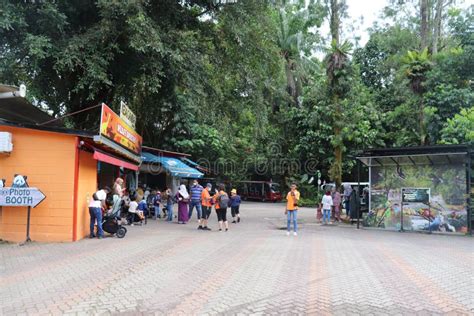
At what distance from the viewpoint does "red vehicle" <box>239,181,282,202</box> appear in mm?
41500

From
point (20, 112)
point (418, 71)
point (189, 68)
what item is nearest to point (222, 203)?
point (189, 68)

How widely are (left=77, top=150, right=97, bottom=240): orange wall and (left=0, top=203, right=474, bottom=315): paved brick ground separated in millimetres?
817

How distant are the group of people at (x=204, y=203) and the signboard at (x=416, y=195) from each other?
6501mm

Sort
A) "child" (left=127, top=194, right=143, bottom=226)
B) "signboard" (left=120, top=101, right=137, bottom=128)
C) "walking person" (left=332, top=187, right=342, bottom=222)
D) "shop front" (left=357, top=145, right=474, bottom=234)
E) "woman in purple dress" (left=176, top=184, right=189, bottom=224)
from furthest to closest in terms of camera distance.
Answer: "walking person" (left=332, top=187, right=342, bottom=222)
"woman in purple dress" (left=176, top=184, right=189, bottom=224)
"child" (left=127, top=194, right=143, bottom=226)
"signboard" (left=120, top=101, right=137, bottom=128)
"shop front" (left=357, top=145, right=474, bottom=234)

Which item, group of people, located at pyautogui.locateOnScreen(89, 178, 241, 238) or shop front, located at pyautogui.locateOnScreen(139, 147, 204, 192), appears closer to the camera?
group of people, located at pyautogui.locateOnScreen(89, 178, 241, 238)

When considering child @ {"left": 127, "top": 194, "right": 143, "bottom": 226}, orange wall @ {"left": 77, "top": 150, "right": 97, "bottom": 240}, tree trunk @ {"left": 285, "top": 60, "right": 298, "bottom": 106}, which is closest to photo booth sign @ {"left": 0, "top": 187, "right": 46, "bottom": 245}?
orange wall @ {"left": 77, "top": 150, "right": 97, "bottom": 240}

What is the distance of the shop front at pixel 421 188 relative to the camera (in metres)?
14.8

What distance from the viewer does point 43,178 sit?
11727mm

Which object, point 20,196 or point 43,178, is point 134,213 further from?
point 20,196

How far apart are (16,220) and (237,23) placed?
34.6 feet

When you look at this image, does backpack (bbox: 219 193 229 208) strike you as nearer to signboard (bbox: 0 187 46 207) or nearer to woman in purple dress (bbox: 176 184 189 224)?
woman in purple dress (bbox: 176 184 189 224)

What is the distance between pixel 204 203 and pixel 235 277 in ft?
25.5

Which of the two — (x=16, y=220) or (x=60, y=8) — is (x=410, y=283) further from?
(x=60, y=8)

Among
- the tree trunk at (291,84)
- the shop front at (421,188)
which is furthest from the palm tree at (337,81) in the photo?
the tree trunk at (291,84)
